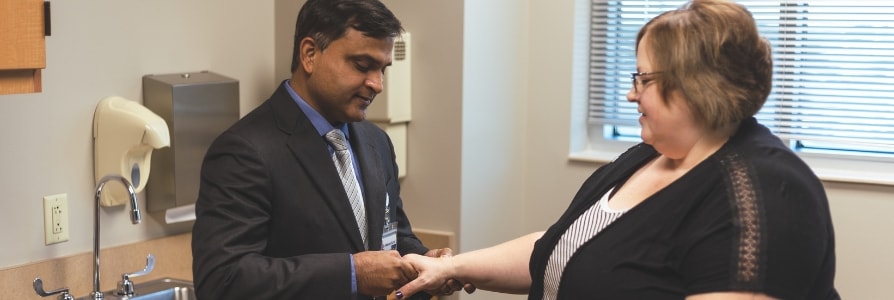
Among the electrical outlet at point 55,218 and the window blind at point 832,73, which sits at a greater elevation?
A: the window blind at point 832,73

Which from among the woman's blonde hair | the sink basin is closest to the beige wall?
the sink basin

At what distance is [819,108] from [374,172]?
67.9 inches

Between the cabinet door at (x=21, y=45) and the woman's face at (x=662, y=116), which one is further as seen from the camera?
the cabinet door at (x=21, y=45)

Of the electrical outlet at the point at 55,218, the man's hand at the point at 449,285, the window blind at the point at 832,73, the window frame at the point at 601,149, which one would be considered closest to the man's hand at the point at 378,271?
the man's hand at the point at 449,285

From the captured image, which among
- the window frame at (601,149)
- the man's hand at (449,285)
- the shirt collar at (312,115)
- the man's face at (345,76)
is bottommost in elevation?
the man's hand at (449,285)

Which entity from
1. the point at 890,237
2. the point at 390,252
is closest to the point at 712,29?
the point at 390,252

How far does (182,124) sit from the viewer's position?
9.23 ft

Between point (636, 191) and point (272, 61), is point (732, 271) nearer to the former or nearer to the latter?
point (636, 191)

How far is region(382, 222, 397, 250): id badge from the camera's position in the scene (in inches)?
91.7

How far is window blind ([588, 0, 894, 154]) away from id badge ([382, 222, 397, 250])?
5.14ft

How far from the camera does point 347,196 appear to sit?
7.16 ft

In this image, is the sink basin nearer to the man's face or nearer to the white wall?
the white wall

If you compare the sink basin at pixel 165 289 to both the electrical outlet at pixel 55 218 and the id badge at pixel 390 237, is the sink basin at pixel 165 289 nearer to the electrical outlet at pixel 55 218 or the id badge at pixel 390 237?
the electrical outlet at pixel 55 218

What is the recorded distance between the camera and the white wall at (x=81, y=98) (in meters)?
2.50
